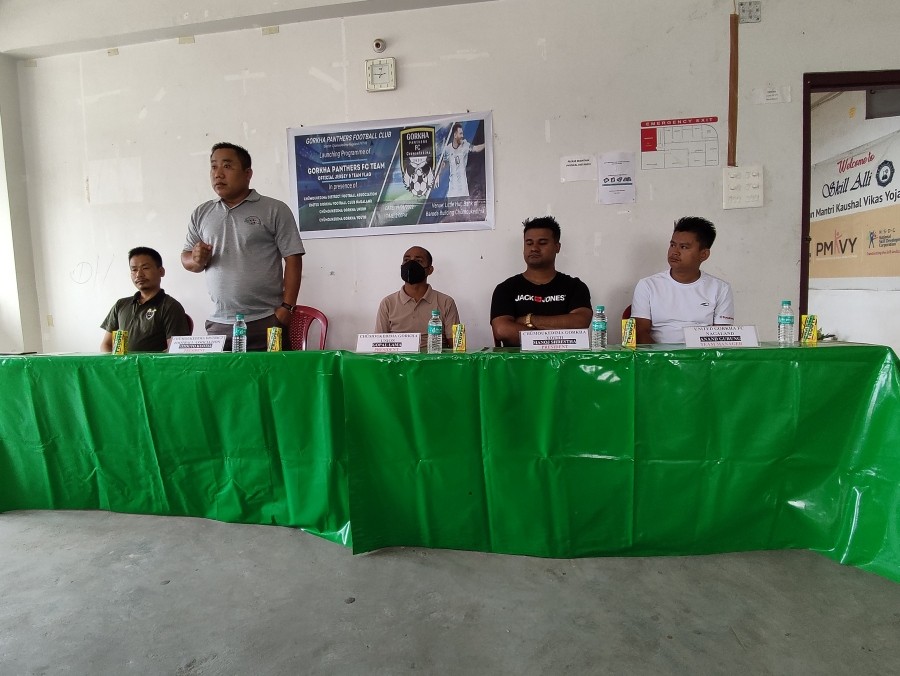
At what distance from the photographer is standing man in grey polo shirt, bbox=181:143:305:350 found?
7.22 ft

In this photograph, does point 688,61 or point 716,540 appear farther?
point 688,61

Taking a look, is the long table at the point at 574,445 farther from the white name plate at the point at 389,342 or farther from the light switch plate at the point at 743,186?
the light switch plate at the point at 743,186

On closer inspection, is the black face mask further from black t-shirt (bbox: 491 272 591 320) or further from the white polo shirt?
the white polo shirt

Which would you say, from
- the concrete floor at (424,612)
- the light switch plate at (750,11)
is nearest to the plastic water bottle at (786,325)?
the concrete floor at (424,612)

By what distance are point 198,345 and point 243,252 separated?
61cm

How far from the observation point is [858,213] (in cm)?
420

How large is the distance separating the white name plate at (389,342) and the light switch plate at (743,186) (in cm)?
202

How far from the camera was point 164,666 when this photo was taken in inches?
43.8

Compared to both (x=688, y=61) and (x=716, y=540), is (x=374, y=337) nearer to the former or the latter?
(x=716, y=540)

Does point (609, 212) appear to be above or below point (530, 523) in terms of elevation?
above

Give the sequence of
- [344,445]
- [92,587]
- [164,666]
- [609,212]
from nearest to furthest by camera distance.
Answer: [164,666] < [92,587] < [344,445] < [609,212]

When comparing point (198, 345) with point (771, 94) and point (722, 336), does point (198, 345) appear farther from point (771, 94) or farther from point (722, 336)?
point (771, 94)

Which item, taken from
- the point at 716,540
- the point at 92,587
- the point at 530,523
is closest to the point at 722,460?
the point at 716,540

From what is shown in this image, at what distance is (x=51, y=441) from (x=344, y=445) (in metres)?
1.23
